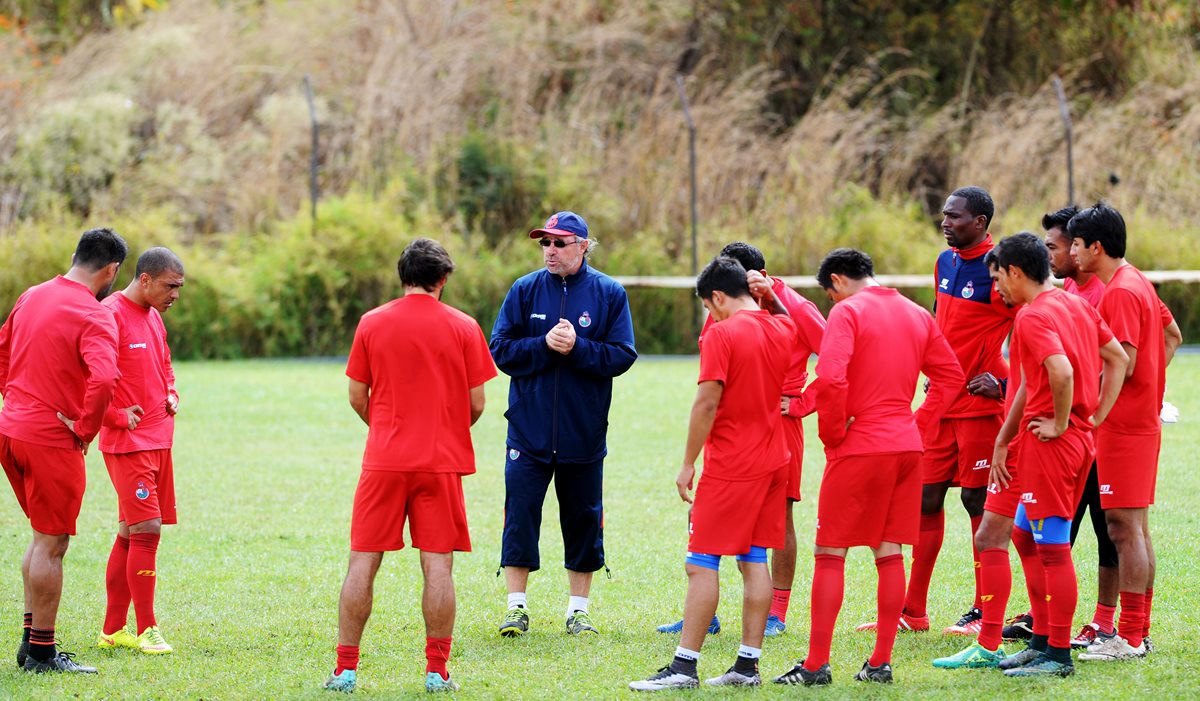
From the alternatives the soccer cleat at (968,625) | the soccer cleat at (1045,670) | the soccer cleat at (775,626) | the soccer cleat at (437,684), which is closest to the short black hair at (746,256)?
the soccer cleat at (775,626)

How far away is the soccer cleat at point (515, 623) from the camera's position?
692cm

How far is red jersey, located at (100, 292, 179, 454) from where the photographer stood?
655 cm

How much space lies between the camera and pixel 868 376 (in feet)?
19.1

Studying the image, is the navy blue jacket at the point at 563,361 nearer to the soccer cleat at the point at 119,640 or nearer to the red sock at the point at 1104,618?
the soccer cleat at the point at 119,640

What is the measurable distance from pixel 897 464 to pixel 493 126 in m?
21.7

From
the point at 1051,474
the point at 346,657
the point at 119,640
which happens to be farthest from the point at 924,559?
the point at 119,640

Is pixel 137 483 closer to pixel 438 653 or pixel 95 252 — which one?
pixel 95 252

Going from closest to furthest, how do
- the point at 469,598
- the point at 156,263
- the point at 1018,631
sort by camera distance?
the point at 156,263 → the point at 1018,631 → the point at 469,598

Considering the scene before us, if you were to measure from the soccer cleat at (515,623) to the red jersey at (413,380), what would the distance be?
4.68ft

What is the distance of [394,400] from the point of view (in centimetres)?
576

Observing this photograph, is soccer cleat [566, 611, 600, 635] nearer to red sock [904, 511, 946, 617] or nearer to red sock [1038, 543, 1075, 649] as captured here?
red sock [904, 511, 946, 617]

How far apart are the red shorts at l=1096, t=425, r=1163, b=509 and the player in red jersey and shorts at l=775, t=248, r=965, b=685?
1.01 m

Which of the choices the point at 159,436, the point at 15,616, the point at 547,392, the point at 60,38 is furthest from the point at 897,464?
the point at 60,38

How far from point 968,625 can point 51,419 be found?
14.8ft
